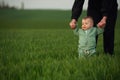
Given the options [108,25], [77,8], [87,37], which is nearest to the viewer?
[87,37]

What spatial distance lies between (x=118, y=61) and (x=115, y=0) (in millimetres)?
1465

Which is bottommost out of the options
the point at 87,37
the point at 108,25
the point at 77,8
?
the point at 87,37

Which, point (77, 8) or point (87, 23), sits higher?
point (77, 8)

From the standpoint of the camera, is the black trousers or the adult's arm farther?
the black trousers

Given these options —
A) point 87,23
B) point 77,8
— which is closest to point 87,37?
point 87,23

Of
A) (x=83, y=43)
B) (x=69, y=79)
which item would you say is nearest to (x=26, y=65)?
(x=69, y=79)

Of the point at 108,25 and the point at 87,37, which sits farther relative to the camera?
the point at 108,25

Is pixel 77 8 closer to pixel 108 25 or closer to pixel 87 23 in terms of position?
pixel 87 23

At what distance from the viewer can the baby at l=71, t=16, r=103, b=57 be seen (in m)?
5.19

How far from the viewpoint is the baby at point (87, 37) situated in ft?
17.0

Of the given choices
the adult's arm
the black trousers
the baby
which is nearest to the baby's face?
the baby

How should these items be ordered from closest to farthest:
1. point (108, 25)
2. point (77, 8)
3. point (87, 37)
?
point (87, 37), point (77, 8), point (108, 25)

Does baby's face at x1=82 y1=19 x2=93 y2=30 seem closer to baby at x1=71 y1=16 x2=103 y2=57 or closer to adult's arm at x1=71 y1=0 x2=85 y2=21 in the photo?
baby at x1=71 y1=16 x2=103 y2=57

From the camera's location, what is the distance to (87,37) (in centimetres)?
525
